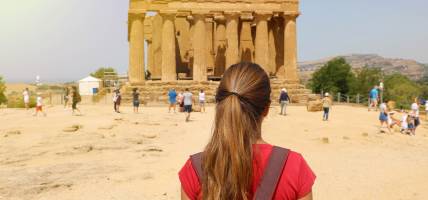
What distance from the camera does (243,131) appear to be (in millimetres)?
2918

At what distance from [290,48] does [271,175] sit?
41.8 meters

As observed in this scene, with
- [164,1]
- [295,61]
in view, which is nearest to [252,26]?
[295,61]

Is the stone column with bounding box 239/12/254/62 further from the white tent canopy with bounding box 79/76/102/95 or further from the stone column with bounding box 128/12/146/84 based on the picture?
the white tent canopy with bounding box 79/76/102/95

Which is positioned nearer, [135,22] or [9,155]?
[9,155]

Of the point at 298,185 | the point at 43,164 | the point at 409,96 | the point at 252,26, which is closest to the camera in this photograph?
the point at 298,185

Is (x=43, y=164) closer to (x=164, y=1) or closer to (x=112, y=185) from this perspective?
(x=112, y=185)

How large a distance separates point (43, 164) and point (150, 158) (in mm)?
3113

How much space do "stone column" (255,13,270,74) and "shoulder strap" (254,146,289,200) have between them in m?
40.8

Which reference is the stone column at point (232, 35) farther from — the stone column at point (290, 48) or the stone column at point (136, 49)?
the stone column at point (136, 49)

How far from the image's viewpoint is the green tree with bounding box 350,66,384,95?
67.8 meters

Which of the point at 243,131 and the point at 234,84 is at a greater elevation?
the point at 234,84

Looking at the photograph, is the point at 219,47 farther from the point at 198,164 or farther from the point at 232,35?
the point at 198,164

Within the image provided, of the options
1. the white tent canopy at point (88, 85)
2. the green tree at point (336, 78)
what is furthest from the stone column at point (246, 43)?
the green tree at point (336, 78)

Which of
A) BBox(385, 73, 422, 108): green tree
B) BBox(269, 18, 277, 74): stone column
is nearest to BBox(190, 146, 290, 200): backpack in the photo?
BBox(269, 18, 277, 74): stone column
